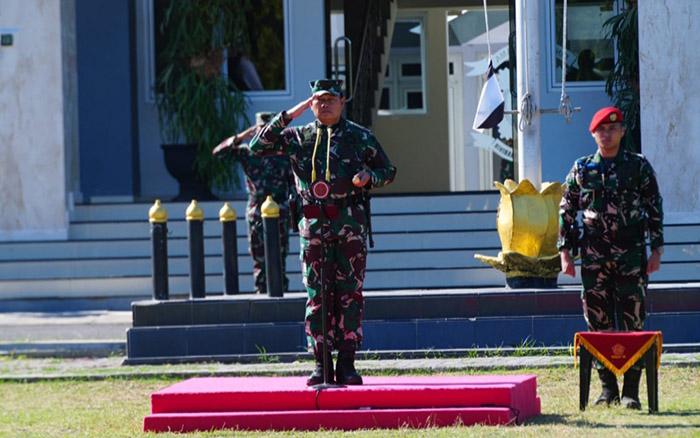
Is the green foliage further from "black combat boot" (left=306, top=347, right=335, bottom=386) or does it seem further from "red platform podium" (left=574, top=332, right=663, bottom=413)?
"black combat boot" (left=306, top=347, right=335, bottom=386)

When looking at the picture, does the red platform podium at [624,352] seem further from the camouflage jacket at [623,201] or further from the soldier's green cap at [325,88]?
the soldier's green cap at [325,88]

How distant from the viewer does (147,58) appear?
19.6 metres

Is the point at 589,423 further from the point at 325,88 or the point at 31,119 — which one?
the point at 31,119

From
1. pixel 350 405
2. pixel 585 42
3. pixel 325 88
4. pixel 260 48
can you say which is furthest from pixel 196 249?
pixel 585 42

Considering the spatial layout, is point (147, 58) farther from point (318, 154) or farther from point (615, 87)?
point (318, 154)

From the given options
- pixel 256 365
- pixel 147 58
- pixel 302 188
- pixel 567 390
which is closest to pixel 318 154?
pixel 302 188

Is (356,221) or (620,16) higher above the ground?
(620,16)

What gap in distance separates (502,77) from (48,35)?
235 inches

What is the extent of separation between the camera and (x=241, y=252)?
17359 millimetres

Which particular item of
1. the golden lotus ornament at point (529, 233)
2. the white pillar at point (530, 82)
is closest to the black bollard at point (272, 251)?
the golden lotus ornament at point (529, 233)

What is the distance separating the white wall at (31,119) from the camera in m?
17.6

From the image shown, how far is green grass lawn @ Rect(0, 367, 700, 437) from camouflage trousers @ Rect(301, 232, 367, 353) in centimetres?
81

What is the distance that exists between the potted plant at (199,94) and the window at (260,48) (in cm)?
38

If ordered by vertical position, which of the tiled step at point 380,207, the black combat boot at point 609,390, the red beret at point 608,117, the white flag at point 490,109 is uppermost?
the white flag at point 490,109
